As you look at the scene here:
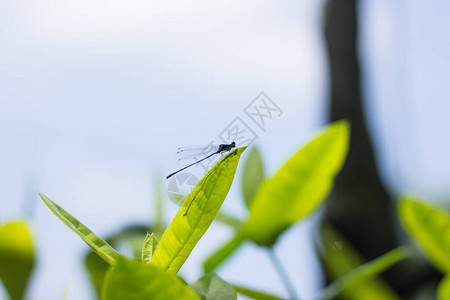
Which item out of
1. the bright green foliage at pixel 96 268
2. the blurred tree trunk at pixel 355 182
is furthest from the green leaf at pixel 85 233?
the blurred tree trunk at pixel 355 182

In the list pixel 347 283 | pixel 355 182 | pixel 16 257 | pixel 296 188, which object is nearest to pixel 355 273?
pixel 347 283

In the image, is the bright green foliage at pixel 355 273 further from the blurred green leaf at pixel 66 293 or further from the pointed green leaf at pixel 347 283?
the blurred green leaf at pixel 66 293

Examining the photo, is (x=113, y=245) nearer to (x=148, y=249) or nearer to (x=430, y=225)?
(x=148, y=249)

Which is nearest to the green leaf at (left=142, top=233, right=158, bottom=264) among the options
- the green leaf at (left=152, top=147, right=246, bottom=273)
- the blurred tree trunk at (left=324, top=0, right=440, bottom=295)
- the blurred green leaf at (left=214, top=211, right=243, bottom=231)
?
the green leaf at (left=152, top=147, right=246, bottom=273)

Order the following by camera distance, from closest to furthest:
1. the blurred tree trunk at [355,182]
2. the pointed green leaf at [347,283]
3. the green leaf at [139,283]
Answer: the green leaf at [139,283] → the pointed green leaf at [347,283] → the blurred tree trunk at [355,182]
